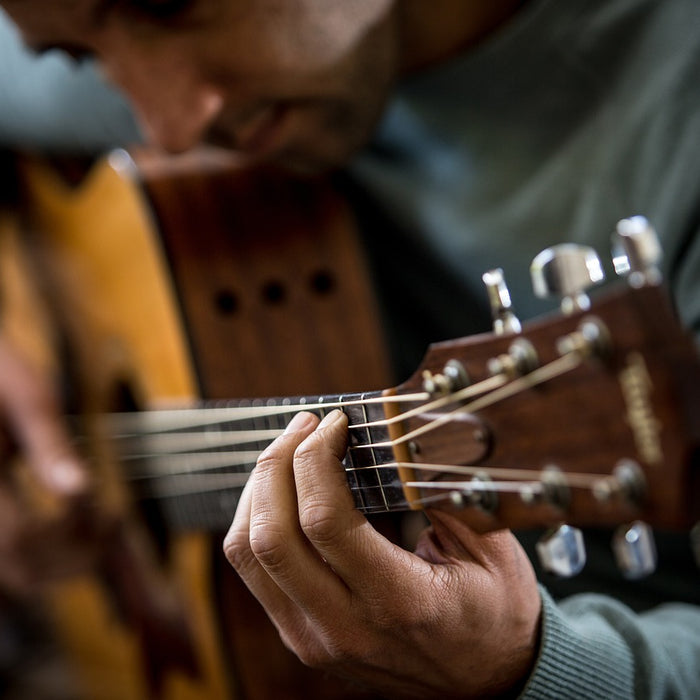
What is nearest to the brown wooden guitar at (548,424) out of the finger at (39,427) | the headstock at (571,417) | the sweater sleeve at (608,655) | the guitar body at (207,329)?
the headstock at (571,417)

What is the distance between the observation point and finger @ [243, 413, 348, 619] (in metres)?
0.44

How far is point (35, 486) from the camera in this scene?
115 centimetres

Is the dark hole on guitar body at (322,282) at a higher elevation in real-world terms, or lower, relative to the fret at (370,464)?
higher

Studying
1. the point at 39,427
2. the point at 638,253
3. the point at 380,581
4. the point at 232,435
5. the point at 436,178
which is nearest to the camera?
the point at 638,253

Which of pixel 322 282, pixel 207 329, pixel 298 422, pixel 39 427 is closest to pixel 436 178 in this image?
pixel 322 282

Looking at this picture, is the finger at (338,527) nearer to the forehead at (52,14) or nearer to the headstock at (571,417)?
the headstock at (571,417)

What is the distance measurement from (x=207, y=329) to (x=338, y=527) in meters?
0.47

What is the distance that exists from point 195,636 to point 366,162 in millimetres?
539

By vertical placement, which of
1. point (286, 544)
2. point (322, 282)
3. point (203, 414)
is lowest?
point (286, 544)

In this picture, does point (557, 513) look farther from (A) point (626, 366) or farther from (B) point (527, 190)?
(B) point (527, 190)

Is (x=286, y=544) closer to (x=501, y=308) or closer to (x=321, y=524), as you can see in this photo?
(x=321, y=524)

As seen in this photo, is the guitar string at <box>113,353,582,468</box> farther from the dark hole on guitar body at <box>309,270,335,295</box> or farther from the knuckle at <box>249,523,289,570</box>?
the dark hole on guitar body at <box>309,270,335,295</box>

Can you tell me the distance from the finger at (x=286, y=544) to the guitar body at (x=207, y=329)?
0.37 meters

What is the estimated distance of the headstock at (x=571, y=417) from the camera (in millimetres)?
328
